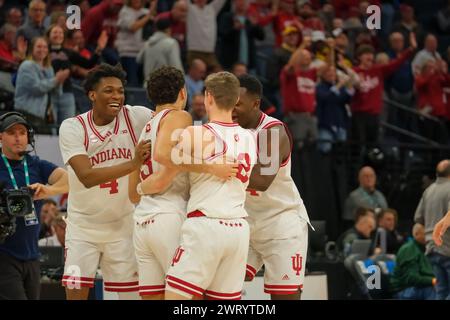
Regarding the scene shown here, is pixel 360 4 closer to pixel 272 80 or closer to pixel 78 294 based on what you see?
pixel 272 80

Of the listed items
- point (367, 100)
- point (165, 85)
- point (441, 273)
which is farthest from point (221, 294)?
point (367, 100)

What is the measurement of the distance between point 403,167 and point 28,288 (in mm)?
7872

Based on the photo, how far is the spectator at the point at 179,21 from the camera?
49.8 ft

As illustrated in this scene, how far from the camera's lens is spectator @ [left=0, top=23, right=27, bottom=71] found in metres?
12.8

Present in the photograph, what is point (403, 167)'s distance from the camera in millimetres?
15250

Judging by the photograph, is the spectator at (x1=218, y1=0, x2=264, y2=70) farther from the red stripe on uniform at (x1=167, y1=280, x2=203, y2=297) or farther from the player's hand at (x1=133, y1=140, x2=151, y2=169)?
the red stripe on uniform at (x1=167, y1=280, x2=203, y2=297)

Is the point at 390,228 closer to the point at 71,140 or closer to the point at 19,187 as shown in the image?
the point at 19,187

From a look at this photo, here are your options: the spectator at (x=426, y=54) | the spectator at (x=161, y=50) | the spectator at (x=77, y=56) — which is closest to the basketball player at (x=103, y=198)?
the spectator at (x=77, y=56)

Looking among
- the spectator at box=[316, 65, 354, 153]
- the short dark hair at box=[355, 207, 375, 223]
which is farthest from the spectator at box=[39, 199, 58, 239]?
the spectator at box=[316, 65, 354, 153]

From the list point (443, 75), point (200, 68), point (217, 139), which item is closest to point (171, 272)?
point (217, 139)

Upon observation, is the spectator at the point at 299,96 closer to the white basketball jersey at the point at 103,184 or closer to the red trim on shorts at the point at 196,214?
the white basketball jersey at the point at 103,184

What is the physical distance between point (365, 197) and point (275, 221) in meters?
6.38

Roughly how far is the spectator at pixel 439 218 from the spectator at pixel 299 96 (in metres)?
3.25

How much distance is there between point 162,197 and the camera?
731 cm
